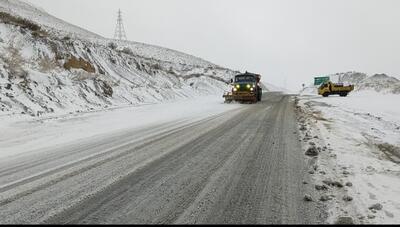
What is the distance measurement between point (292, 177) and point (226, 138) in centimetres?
414

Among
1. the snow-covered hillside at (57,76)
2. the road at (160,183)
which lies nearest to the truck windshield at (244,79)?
the snow-covered hillside at (57,76)

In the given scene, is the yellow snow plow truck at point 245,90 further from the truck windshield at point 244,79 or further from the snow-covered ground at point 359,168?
the snow-covered ground at point 359,168

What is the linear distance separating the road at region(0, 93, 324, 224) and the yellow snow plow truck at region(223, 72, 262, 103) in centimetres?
1817

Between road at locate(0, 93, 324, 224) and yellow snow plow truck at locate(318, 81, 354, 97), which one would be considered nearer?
road at locate(0, 93, 324, 224)

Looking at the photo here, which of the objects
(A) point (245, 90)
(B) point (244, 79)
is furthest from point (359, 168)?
(B) point (244, 79)

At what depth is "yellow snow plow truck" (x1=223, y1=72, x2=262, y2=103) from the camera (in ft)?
89.8

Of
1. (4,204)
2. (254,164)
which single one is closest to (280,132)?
(254,164)

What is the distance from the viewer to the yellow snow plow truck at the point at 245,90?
27.4 metres

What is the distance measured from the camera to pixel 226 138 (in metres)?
9.91

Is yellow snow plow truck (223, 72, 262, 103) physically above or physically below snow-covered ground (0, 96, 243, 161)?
above

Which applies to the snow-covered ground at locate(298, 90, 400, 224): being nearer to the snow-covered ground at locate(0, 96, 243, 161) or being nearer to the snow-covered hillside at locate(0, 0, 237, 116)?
the snow-covered ground at locate(0, 96, 243, 161)

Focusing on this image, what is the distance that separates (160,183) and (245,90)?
75.0ft

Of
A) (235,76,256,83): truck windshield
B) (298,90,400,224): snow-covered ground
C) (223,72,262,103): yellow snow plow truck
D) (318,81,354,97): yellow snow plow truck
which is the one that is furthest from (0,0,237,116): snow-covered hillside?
(318,81,354,97): yellow snow plow truck

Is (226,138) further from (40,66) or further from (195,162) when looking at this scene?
(40,66)
